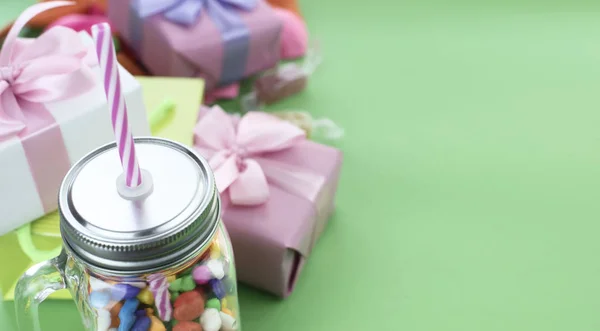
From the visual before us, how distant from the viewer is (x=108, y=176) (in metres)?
0.48

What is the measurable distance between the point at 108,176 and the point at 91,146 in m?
0.18

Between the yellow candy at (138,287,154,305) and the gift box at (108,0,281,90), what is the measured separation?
1.48 feet

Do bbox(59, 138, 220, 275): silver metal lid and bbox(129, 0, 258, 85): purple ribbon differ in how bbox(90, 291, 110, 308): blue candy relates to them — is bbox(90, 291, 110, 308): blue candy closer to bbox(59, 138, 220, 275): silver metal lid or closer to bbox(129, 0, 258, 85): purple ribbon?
bbox(59, 138, 220, 275): silver metal lid

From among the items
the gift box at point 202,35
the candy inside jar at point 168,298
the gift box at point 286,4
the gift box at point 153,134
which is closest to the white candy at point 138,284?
the candy inside jar at point 168,298

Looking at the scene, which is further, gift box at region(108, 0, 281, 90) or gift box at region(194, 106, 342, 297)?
gift box at region(108, 0, 281, 90)

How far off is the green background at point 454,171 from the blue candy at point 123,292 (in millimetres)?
195

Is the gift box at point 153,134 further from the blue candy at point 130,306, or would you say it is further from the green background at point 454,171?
the blue candy at point 130,306

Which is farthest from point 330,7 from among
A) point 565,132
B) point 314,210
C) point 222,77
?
point 314,210

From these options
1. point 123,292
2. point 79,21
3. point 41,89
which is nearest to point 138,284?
point 123,292

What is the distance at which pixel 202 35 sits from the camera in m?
0.88

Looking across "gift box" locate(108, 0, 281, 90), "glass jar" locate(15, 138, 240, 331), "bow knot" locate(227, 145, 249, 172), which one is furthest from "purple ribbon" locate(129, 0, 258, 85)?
"glass jar" locate(15, 138, 240, 331)

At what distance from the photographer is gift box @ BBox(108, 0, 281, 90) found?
875mm

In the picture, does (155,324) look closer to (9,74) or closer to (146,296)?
(146,296)

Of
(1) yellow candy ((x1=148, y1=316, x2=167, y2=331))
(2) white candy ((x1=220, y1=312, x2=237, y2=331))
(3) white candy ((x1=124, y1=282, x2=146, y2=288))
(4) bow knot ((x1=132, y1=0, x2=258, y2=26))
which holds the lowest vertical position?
(2) white candy ((x1=220, y1=312, x2=237, y2=331))
